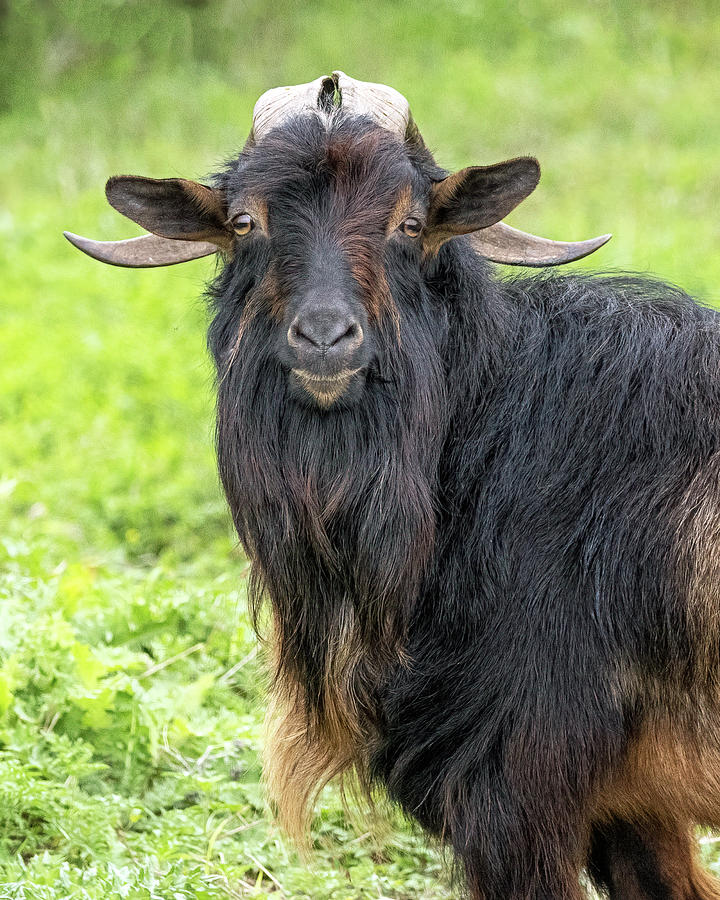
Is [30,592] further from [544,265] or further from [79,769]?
[544,265]

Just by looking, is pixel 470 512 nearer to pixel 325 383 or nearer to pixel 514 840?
pixel 325 383

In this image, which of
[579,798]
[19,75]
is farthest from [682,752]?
[19,75]

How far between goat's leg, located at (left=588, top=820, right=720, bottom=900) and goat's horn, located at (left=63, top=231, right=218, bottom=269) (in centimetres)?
231

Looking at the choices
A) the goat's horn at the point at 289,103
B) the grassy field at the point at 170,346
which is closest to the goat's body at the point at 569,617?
the goat's horn at the point at 289,103

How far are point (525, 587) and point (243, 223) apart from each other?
138 centimetres

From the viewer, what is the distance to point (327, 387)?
139 inches

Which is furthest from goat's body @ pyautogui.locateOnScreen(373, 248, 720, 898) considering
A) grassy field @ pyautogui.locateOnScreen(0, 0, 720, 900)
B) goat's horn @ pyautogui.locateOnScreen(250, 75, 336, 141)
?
grassy field @ pyautogui.locateOnScreen(0, 0, 720, 900)

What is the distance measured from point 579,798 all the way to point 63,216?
10.8 metres

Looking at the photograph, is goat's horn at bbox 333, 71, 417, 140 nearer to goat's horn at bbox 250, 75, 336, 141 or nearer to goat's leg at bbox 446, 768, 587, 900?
goat's horn at bbox 250, 75, 336, 141

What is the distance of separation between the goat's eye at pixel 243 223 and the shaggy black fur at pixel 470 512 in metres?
0.05

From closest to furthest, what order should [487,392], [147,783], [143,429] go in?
[487,392] → [147,783] → [143,429]

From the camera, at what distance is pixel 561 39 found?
16844 mm

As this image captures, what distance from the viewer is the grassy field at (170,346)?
461cm

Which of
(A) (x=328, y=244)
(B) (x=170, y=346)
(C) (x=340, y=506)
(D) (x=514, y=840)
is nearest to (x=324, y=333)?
(A) (x=328, y=244)
